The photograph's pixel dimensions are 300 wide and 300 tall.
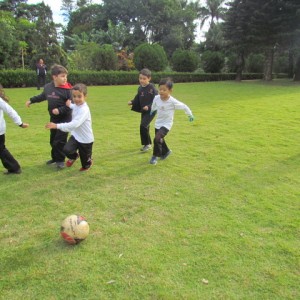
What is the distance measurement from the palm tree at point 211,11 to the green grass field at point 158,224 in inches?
1989

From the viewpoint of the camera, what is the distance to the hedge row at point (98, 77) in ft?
63.9

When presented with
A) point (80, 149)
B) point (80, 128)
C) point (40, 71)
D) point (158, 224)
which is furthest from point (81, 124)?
point (40, 71)

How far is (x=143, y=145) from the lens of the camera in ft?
20.8

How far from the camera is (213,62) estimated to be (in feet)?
113

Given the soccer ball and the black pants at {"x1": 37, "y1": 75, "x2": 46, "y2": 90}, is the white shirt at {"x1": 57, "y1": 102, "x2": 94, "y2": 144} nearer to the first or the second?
the soccer ball

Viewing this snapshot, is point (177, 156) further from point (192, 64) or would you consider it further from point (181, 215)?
point (192, 64)

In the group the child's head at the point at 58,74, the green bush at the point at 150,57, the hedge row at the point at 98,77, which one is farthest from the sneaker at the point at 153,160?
the green bush at the point at 150,57

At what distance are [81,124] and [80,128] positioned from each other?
107 mm

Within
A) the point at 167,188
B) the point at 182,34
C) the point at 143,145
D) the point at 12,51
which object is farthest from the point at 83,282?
the point at 182,34

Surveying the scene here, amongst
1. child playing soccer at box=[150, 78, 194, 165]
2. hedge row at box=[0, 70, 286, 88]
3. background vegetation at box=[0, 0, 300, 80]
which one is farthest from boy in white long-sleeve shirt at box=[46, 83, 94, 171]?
→ background vegetation at box=[0, 0, 300, 80]

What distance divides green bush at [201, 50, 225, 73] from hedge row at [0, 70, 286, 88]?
1701mm

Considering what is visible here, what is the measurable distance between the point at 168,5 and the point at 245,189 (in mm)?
44413

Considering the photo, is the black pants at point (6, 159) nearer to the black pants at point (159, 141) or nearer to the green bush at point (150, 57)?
the black pants at point (159, 141)

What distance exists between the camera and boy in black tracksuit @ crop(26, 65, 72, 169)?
481 cm
